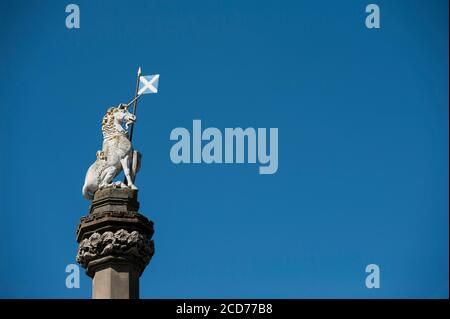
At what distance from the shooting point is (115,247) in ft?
160

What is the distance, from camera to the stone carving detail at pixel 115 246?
1914 inches

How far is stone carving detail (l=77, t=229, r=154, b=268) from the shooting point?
48.6m

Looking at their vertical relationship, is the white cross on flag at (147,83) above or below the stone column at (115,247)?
above

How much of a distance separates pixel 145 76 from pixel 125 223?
5489mm

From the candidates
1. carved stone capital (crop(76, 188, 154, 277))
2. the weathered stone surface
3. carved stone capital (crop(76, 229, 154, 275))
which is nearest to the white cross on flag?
carved stone capital (crop(76, 188, 154, 277))

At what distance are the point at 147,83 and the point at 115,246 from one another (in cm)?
596

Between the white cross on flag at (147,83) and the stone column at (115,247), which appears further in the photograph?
the white cross on flag at (147,83)

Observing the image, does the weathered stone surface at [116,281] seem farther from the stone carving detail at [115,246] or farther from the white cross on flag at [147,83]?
the white cross on flag at [147,83]

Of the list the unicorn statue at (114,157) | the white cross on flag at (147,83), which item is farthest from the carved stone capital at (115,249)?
the white cross on flag at (147,83)

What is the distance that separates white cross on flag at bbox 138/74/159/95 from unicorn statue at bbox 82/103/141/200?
2.01 feet

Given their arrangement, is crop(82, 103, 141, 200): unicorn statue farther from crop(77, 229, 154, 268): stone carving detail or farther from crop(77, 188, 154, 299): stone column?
crop(77, 229, 154, 268): stone carving detail
